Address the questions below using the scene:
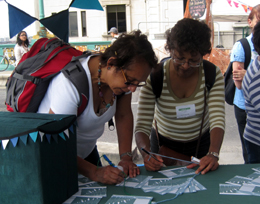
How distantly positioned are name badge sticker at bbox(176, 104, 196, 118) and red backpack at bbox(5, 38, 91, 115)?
0.65 meters

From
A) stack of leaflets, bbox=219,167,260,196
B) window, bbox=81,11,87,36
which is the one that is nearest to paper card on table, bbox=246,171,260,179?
stack of leaflets, bbox=219,167,260,196

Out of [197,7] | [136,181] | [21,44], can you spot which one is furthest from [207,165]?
[21,44]

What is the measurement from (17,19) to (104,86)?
0.66 metres

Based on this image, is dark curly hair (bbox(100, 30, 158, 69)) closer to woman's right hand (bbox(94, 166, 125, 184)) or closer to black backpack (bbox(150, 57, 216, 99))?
black backpack (bbox(150, 57, 216, 99))

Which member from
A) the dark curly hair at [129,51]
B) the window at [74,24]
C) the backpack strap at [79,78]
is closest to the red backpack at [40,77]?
the backpack strap at [79,78]

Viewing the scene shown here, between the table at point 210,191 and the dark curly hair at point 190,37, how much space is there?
0.66 m

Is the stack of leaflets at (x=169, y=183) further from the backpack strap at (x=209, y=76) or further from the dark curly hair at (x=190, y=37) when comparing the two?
the dark curly hair at (x=190, y=37)

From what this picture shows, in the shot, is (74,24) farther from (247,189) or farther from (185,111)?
(247,189)

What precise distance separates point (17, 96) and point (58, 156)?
1.24 ft

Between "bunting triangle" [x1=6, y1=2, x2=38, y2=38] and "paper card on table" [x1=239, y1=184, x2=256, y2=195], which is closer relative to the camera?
"paper card on table" [x1=239, y1=184, x2=256, y2=195]

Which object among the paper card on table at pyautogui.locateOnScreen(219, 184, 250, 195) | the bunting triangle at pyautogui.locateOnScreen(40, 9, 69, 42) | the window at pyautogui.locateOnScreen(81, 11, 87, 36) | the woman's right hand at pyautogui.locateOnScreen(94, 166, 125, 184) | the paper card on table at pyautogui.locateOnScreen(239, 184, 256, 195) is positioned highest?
the window at pyautogui.locateOnScreen(81, 11, 87, 36)

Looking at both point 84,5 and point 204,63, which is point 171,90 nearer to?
point 204,63

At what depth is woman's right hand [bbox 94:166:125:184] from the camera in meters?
1.34

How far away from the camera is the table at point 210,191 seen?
1154 mm
